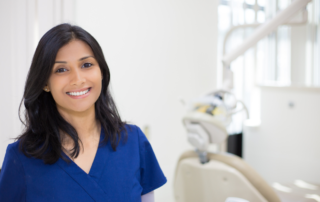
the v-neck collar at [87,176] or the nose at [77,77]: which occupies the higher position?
the nose at [77,77]

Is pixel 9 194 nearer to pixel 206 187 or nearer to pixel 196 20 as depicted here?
pixel 206 187

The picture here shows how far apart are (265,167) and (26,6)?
2149 mm

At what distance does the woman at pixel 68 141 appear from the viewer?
81cm

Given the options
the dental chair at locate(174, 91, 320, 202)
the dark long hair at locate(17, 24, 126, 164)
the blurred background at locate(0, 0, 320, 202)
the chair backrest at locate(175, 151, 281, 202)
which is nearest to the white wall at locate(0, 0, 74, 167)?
the blurred background at locate(0, 0, 320, 202)

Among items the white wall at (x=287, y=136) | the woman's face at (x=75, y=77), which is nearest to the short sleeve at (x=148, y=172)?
the woman's face at (x=75, y=77)

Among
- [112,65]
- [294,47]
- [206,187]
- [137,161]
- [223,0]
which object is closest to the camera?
[137,161]

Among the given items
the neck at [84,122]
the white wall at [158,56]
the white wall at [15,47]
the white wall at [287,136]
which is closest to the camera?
the neck at [84,122]

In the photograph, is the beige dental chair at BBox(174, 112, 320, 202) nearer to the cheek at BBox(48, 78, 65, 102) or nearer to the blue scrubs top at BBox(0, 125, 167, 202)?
the blue scrubs top at BBox(0, 125, 167, 202)

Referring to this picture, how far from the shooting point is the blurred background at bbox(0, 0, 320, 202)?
133cm

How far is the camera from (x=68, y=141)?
92 centimetres

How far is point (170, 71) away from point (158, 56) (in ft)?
0.53

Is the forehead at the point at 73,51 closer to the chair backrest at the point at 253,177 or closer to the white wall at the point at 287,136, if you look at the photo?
the chair backrest at the point at 253,177

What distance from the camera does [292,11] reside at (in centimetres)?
155

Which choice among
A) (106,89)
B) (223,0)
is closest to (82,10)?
(106,89)
